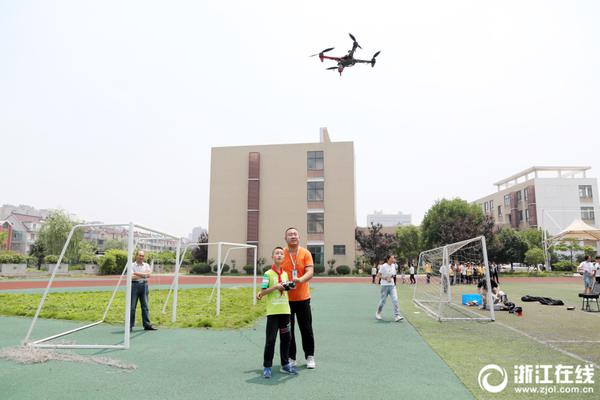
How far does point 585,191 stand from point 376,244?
144ft

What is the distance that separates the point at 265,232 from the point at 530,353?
4031cm

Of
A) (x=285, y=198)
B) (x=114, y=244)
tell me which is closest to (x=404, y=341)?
(x=114, y=244)

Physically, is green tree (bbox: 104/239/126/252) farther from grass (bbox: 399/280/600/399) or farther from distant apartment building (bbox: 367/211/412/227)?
distant apartment building (bbox: 367/211/412/227)

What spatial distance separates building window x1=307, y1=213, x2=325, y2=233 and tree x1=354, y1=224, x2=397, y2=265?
14.3 ft

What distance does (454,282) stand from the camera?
23000 mm

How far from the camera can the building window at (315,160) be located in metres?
46.5

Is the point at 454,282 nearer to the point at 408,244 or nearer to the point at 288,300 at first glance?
the point at 288,300

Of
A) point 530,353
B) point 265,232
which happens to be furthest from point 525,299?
point 265,232

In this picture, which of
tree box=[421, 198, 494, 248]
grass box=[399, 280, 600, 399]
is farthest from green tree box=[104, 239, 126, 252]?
tree box=[421, 198, 494, 248]

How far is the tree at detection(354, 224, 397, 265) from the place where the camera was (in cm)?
4440

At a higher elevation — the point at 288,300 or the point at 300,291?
the point at 300,291

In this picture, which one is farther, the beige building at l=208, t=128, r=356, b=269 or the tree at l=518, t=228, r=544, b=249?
the tree at l=518, t=228, r=544, b=249

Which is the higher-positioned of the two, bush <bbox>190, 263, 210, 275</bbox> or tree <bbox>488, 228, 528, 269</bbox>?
tree <bbox>488, 228, 528, 269</bbox>

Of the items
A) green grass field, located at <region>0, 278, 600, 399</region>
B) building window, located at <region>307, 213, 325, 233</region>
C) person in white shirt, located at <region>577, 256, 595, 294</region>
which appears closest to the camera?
green grass field, located at <region>0, 278, 600, 399</region>
